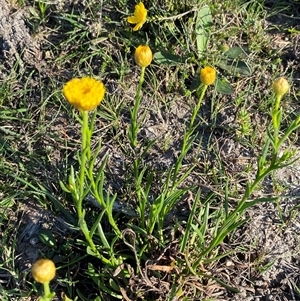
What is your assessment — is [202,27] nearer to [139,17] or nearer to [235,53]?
[235,53]

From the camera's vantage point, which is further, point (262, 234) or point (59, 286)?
point (262, 234)

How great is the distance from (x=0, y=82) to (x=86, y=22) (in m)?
0.41

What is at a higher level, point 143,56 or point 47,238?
point 143,56

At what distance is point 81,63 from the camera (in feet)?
6.84

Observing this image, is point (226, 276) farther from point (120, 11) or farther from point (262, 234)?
point (120, 11)

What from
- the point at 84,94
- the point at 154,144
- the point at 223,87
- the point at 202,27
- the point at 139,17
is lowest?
the point at 154,144

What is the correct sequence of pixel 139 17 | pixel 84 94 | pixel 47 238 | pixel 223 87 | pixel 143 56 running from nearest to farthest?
pixel 84 94 < pixel 143 56 < pixel 47 238 < pixel 139 17 < pixel 223 87

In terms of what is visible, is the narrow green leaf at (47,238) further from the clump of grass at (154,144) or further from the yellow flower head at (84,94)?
the yellow flower head at (84,94)

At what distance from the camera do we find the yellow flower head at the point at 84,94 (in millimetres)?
1141

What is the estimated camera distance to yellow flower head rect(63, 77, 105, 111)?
114cm

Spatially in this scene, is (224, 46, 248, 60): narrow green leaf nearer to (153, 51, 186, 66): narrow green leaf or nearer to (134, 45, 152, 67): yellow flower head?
(153, 51, 186, 66): narrow green leaf

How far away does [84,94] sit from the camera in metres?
1.16

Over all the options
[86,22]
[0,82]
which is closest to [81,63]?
[86,22]

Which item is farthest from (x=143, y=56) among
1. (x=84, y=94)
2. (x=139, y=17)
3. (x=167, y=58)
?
(x=167, y=58)
